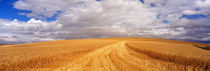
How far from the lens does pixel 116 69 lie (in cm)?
790

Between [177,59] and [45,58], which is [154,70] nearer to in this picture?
[177,59]

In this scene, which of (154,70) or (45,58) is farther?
(45,58)

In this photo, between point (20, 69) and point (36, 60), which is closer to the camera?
point (20, 69)

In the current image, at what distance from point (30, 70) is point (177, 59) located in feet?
35.8

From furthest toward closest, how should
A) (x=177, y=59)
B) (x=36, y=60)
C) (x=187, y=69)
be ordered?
(x=177, y=59)
(x=36, y=60)
(x=187, y=69)

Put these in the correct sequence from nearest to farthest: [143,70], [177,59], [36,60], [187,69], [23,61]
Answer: [143,70]
[187,69]
[23,61]
[36,60]
[177,59]

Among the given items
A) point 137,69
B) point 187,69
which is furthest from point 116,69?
point 187,69

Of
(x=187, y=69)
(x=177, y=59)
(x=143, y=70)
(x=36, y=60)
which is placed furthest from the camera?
(x=177, y=59)

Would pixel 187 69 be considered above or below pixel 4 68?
below

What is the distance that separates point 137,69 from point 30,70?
253 inches

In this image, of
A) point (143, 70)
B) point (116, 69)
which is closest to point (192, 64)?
point (143, 70)

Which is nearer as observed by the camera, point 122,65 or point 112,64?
point 122,65

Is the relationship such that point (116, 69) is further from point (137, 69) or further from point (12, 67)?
point (12, 67)

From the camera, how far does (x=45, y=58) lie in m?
11.7
